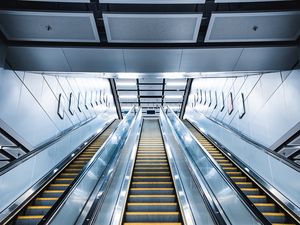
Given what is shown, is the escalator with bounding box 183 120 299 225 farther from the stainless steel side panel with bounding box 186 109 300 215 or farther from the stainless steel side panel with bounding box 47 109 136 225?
the stainless steel side panel with bounding box 47 109 136 225

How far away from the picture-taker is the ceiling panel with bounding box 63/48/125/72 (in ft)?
16.1

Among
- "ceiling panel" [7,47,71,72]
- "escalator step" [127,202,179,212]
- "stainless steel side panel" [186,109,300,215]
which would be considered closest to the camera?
"stainless steel side panel" [186,109,300,215]

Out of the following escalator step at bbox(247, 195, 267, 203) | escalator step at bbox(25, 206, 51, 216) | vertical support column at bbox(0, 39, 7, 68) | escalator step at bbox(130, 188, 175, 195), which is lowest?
escalator step at bbox(25, 206, 51, 216)

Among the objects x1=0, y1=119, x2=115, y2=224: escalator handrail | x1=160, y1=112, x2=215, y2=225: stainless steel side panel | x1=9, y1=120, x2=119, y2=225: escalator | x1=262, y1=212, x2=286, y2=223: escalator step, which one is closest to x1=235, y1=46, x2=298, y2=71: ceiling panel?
x1=160, y1=112, x2=215, y2=225: stainless steel side panel

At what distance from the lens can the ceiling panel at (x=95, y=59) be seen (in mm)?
4918

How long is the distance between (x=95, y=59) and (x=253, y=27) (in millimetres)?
3055

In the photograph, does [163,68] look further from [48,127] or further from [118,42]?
[48,127]

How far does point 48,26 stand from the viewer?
14.3ft

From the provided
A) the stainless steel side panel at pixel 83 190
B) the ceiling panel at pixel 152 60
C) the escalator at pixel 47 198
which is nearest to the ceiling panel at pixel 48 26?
the ceiling panel at pixel 152 60

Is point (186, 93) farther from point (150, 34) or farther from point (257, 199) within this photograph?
point (257, 199)

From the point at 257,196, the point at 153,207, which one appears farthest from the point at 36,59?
the point at 257,196

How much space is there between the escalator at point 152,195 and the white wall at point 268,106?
2.45 metres

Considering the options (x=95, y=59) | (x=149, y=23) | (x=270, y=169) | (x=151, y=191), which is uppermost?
(x=95, y=59)

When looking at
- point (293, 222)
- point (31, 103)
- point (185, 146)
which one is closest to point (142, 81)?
point (185, 146)
